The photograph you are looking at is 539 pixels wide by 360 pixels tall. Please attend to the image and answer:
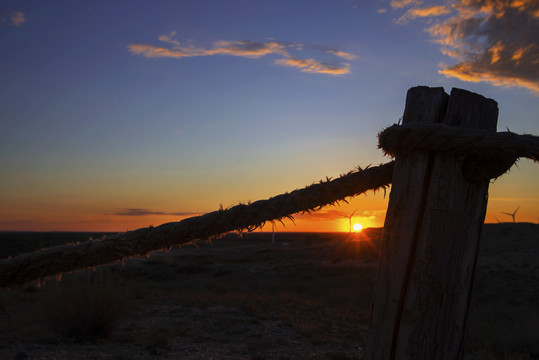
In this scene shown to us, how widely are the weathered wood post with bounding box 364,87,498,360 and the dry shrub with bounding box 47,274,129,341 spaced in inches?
323

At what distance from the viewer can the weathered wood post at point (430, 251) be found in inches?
58.4

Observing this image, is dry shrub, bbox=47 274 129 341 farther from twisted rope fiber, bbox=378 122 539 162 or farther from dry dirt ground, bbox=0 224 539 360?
twisted rope fiber, bbox=378 122 539 162

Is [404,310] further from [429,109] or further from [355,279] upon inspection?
[355,279]

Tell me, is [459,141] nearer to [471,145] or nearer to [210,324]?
[471,145]

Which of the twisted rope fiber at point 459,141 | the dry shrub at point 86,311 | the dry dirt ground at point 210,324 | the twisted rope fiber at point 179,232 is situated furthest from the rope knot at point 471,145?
the dry shrub at point 86,311

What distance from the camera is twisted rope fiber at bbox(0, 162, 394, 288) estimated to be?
1658 mm

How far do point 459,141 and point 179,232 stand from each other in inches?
45.8

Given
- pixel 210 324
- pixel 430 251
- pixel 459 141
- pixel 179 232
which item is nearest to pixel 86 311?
pixel 210 324

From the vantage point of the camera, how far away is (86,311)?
895 centimetres

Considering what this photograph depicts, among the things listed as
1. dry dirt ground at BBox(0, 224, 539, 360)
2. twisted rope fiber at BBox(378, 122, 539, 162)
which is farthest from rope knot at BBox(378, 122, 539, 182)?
dry dirt ground at BBox(0, 224, 539, 360)

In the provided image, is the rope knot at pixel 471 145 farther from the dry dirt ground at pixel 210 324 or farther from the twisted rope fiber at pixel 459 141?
the dry dirt ground at pixel 210 324

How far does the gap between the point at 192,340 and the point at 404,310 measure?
325 inches

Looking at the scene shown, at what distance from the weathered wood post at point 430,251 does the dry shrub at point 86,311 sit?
820cm

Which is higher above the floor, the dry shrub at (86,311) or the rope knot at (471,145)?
the rope knot at (471,145)
